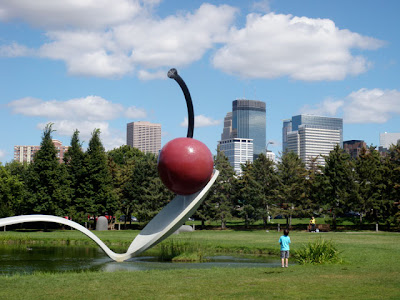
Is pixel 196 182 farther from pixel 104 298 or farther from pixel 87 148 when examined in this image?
pixel 87 148

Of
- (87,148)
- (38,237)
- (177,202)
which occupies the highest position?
(87,148)

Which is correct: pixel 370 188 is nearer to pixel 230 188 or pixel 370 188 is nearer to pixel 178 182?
pixel 230 188

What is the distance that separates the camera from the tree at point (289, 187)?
46156mm

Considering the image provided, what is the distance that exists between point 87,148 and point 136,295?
132 ft

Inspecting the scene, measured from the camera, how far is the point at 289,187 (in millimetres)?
46344

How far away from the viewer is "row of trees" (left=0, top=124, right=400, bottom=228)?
4384cm

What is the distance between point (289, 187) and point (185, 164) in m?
28.8

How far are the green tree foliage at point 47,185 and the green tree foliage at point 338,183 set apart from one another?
23429 mm

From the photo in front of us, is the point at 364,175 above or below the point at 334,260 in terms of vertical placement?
above

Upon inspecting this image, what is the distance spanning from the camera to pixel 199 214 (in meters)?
47.9

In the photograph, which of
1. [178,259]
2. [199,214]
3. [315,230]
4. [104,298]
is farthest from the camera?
[199,214]

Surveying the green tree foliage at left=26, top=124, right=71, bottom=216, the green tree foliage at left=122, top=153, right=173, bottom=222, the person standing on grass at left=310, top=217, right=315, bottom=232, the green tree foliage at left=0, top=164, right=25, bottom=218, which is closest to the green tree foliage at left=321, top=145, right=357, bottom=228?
the person standing on grass at left=310, top=217, right=315, bottom=232

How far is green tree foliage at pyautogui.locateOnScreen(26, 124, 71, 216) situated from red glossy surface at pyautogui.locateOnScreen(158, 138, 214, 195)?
91.8 ft

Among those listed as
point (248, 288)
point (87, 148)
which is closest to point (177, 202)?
point (248, 288)
